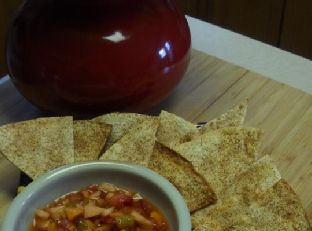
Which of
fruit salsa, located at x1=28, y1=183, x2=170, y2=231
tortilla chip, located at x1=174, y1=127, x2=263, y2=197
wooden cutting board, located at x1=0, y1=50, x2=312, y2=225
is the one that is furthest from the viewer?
wooden cutting board, located at x1=0, y1=50, x2=312, y2=225

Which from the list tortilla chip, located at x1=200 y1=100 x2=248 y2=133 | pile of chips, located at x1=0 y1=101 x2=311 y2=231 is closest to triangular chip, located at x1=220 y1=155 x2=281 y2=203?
pile of chips, located at x1=0 y1=101 x2=311 y2=231

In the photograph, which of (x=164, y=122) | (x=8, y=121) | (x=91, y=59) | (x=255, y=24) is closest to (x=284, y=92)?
(x=164, y=122)

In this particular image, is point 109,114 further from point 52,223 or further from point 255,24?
point 255,24

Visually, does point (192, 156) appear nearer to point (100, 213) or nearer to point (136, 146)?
A: point (136, 146)

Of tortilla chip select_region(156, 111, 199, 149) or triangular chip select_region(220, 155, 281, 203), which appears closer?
triangular chip select_region(220, 155, 281, 203)

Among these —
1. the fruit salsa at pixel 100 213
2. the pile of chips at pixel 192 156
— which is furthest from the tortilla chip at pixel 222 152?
the fruit salsa at pixel 100 213

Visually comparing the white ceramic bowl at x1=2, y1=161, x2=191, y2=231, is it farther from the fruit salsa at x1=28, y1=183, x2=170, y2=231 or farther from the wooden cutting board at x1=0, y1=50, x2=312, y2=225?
the wooden cutting board at x1=0, y1=50, x2=312, y2=225
